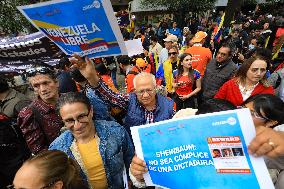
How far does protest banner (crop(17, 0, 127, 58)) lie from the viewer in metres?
1.77

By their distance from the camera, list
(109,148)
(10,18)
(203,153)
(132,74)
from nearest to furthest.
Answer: (203,153) → (109,148) → (132,74) → (10,18)

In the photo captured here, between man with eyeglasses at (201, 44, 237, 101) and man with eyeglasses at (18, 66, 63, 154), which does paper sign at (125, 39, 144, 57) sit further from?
man with eyeglasses at (18, 66, 63, 154)

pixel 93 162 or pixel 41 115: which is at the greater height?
pixel 41 115

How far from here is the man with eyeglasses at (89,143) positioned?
2195 mm

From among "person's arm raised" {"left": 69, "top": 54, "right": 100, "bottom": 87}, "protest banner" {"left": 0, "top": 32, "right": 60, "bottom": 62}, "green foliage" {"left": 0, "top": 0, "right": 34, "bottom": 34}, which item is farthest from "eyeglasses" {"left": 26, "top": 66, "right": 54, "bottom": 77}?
"green foliage" {"left": 0, "top": 0, "right": 34, "bottom": 34}

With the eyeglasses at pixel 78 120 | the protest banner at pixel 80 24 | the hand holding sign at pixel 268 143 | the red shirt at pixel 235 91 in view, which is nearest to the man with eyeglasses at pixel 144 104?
the eyeglasses at pixel 78 120

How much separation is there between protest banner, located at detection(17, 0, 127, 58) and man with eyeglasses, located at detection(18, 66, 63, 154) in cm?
77

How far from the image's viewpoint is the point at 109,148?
2.30 m

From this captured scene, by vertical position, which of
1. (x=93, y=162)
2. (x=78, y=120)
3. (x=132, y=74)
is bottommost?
(x=132, y=74)

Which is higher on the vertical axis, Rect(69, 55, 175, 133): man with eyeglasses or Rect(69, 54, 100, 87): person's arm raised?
Rect(69, 54, 100, 87): person's arm raised

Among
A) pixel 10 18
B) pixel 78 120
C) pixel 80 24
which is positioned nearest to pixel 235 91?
pixel 78 120

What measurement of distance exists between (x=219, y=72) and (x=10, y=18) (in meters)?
8.54

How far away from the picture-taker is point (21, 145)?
321cm

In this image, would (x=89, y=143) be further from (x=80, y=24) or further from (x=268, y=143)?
(x=268, y=143)
